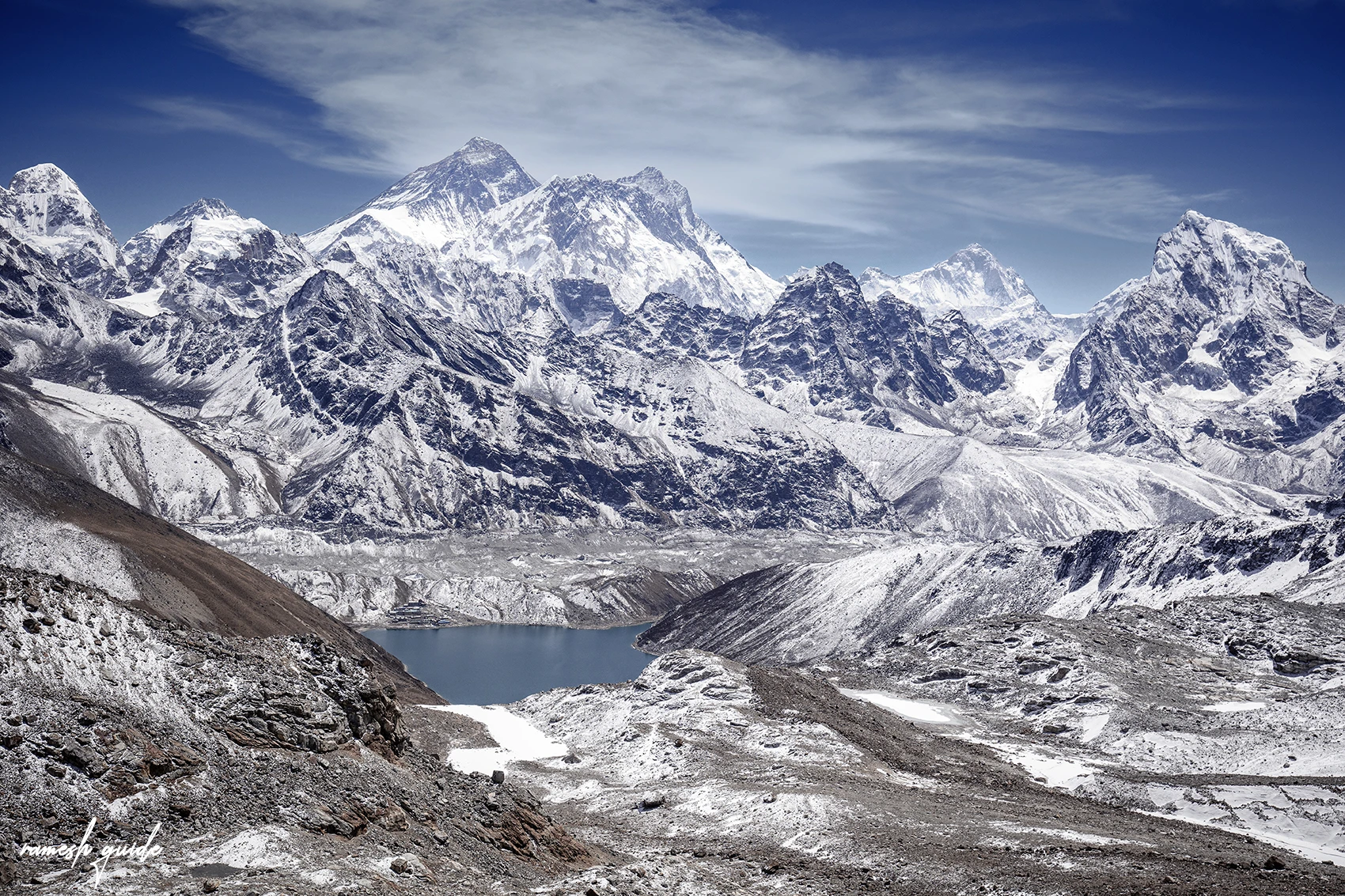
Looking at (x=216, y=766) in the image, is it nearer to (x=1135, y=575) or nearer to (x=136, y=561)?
(x=136, y=561)

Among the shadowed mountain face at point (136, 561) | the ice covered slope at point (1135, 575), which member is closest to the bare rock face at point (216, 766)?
the shadowed mountain face at point (136, 561)

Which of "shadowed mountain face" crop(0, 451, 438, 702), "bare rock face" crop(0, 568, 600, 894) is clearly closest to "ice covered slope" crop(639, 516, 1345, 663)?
"shadowed mountain face" crop(0, 451, 438, 702)

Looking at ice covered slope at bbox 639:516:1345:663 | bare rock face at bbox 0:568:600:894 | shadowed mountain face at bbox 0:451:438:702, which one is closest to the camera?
bare rock face at bbox 0:568:600:894

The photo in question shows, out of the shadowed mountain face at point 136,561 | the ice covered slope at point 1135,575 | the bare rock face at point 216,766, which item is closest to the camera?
the bare rock face at point 216,766

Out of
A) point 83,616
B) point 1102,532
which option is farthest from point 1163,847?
point 1102,532

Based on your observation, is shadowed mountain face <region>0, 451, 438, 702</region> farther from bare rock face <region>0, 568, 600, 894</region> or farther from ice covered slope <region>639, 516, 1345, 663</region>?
ice covered slope <region>639, 516, 1345, 663</region>

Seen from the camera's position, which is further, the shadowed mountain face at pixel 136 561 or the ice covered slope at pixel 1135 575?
the ice covered slope at pixel 1135 575

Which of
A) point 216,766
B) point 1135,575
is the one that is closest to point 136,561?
point 216,766

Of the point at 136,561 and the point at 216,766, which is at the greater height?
the point at 216,766

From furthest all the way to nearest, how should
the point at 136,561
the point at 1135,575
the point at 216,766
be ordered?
1. the point at 1135,575
2. the point at 136,561
3. the point at 216,766

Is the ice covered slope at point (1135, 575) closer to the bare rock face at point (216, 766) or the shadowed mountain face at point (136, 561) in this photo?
the shadowed mountain face at point (136, 561)

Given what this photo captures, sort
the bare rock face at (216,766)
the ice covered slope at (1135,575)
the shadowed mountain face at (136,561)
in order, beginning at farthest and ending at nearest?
the ice covered slope at (1135,575) < the shadowed mountain face at (136,561) < the bare rock face at (216,766)
